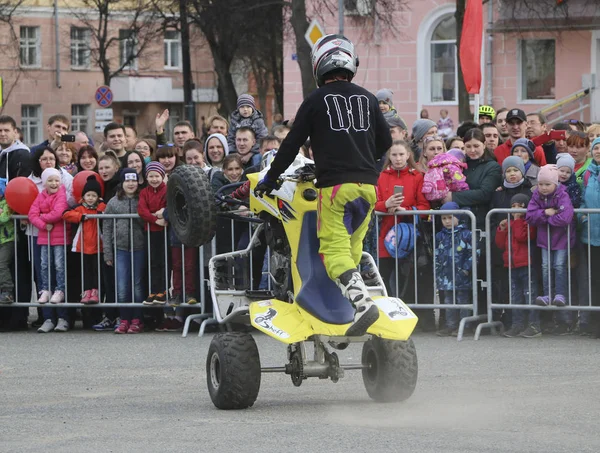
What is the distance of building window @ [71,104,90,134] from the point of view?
209 ft

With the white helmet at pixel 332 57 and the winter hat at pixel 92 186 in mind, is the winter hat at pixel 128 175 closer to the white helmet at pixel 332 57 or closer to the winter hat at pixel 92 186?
the winter hat at pixel 92 186

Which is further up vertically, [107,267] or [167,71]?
[167,71]

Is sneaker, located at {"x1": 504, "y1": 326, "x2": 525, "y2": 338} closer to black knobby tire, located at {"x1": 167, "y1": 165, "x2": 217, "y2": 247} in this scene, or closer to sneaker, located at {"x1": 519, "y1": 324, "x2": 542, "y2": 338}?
sneaker, located at {"x1": 519, "y1": 324, "x2": 542, "y2": 338}

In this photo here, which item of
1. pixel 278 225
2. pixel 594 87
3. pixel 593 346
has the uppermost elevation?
pixel 594 87

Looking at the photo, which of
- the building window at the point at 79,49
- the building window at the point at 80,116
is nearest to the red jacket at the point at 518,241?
the building window at the point at 79,49

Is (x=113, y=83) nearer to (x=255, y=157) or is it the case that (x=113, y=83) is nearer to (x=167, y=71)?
(x=167, y=71)

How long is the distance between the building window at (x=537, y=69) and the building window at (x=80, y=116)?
29283 millimetres

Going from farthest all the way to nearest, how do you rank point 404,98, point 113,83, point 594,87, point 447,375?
point 113,83, point 404,98, point 594,87, point 447,375

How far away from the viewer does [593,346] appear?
1207 cm

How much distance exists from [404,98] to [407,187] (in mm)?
27459

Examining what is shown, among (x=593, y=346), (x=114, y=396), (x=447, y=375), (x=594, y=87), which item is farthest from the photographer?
(x=594, y=87)

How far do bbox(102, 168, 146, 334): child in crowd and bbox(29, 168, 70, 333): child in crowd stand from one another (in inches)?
19.4

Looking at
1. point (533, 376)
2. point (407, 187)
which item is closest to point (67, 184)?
point (407, 187)

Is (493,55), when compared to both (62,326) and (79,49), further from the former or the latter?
(79,49)
